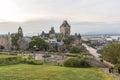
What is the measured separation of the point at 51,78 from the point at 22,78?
3.95 metres

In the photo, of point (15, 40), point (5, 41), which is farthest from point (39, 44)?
point (5, 41)

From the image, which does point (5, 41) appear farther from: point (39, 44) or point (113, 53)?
point (113, 53)

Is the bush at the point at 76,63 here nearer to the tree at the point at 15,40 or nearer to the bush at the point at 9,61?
the bush at the point at 9,61

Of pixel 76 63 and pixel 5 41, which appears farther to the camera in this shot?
pixel 5 41

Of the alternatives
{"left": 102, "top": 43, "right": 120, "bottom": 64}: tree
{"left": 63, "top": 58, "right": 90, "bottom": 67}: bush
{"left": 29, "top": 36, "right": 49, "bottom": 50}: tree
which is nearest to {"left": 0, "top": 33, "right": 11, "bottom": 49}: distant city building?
{"left": 29, "top": 36, "right": 49, "bottom": 50}: tree

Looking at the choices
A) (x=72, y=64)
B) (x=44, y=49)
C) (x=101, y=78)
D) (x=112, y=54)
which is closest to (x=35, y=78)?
(x=101, y=78)

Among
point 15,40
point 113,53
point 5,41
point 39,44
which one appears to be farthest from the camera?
point 5,41

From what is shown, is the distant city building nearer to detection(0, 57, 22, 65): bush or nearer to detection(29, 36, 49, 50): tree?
detection(29, 36, 49, 50): tree

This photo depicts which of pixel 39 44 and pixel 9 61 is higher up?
pixel 39 44

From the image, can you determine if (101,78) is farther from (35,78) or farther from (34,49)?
(34,49)

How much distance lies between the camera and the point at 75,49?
110750mm

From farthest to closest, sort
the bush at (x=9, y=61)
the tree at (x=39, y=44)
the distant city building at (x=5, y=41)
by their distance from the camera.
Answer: the distant city building at (x=5, y=41) → the tree at (x=39, y=44) → the bush at (x=9, y=61)

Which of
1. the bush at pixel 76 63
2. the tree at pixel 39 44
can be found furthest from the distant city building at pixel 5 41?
the bush at pixel 76 63

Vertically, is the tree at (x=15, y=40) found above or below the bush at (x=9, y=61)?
above
